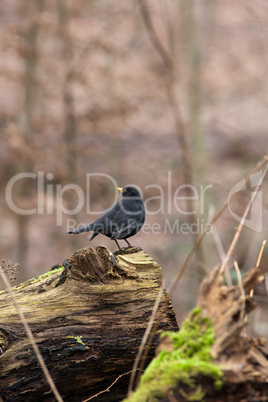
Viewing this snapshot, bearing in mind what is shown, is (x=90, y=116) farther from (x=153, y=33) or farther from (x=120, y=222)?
(x=120, y=222)

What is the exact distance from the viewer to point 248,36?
12.7m

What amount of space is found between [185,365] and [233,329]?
0.21m

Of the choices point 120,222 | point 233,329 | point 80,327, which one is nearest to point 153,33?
point 120,222

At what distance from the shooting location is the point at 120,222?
13.3 ft

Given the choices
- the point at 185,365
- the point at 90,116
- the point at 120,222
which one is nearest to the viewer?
the point at 185,365

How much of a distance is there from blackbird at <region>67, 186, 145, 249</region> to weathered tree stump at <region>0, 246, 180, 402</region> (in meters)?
1.13

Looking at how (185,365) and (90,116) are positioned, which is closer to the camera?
(185,365)

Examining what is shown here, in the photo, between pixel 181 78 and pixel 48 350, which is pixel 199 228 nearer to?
pixel 48 350

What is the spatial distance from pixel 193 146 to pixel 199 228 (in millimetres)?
1612

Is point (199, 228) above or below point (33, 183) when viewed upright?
below

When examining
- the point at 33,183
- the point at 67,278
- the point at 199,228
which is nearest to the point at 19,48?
the point at 33,183

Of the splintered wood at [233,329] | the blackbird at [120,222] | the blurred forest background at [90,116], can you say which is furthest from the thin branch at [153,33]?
the splintered wood at [233,329]

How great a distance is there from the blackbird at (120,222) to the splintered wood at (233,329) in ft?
7.83

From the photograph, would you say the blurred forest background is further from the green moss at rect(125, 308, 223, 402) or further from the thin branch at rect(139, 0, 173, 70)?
the green moss at rect(125, 308, 223, 402)
